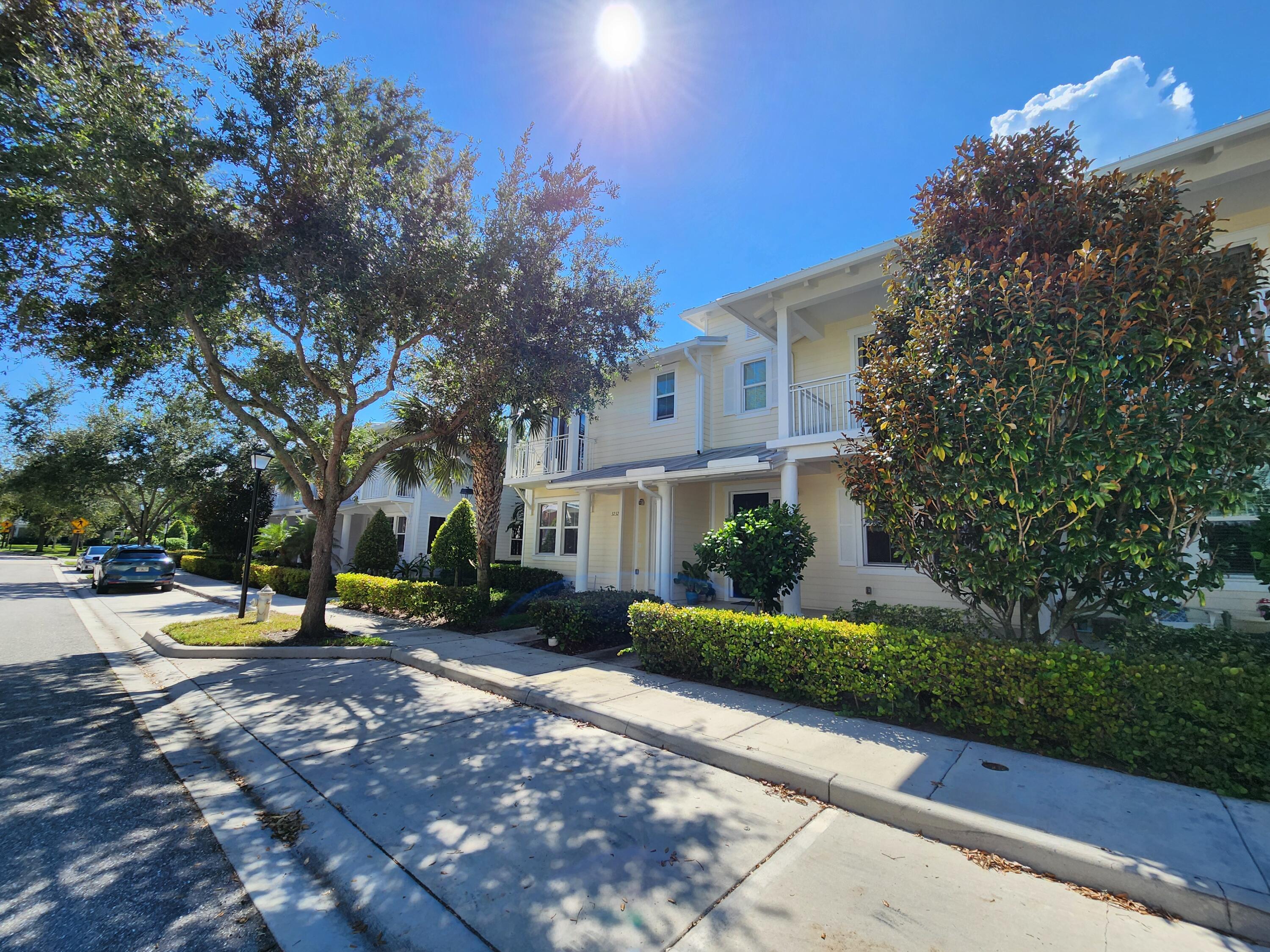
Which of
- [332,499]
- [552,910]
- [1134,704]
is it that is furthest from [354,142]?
[1134,704]

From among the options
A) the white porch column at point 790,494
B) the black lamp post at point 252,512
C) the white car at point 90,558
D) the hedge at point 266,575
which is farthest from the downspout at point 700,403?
the white car at point 90,558

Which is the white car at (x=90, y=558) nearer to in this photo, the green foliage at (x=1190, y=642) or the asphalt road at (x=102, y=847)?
the asphalt road at (x=102, y=847)

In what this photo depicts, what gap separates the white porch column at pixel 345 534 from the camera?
2609 centimetres

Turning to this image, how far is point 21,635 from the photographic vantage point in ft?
34.7

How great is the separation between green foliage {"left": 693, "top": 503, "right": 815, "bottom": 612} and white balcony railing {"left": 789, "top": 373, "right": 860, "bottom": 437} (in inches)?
79.8

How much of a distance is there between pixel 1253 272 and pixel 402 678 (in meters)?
9.92

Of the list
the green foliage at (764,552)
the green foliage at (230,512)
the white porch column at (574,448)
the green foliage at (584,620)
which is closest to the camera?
the green foliage at (764,552)

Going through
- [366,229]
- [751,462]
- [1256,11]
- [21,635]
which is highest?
[1256,11]

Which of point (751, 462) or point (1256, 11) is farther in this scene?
point (751, 462)

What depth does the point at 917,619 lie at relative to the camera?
22.0 ft

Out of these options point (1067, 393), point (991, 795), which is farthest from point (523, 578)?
point (1067, 393)

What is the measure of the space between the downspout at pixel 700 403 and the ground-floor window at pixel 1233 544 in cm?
834

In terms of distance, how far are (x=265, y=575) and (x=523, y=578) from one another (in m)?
9.37

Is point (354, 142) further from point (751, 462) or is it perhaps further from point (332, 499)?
point (751, 462)
